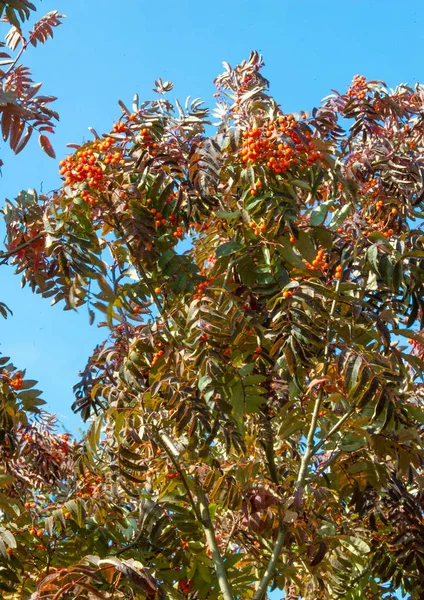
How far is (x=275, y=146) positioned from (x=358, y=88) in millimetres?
1693

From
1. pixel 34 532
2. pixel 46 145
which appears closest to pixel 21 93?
pixel 46 145

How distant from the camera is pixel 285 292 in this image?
340cm

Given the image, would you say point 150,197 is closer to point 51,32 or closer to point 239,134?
point 239,134

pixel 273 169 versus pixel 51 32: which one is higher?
pixel 51 32

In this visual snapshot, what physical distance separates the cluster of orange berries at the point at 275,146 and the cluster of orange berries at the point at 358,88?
1434 mm

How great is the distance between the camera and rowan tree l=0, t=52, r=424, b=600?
11.4 feet

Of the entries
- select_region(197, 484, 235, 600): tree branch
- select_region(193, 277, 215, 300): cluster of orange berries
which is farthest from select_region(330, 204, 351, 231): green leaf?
select_region(197, 484, 235, 600): tree branch

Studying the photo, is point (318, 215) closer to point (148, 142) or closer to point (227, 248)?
point (227, 248)

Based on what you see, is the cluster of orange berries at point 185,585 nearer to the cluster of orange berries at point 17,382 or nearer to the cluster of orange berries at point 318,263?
the cluster of orange berries at point 17,382

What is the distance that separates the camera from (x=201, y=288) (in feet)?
11.9

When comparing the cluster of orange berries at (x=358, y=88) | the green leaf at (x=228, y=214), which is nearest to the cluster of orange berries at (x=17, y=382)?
the green leaf at (x=228, y=214)

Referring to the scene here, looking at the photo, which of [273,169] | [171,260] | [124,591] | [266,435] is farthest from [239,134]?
[124,591]

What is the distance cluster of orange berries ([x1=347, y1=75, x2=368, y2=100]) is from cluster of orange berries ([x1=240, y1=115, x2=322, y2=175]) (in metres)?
1.43

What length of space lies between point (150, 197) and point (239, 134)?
0.58 m
